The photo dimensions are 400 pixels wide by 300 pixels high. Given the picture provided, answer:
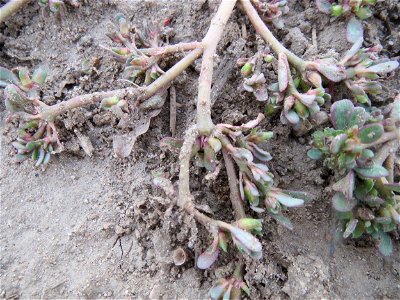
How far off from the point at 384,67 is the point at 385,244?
2.78 ft

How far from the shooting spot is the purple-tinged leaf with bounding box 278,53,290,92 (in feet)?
7.04

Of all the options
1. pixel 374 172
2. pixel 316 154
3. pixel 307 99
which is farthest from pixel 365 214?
pixel 307 99

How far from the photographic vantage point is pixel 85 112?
2342 mm

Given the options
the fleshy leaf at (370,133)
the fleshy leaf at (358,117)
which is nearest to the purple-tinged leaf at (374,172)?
the fleshy leaf at (370,133)

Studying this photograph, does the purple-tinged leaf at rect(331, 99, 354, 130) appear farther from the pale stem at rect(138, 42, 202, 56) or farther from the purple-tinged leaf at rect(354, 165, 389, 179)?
the pale stem at rect(138, 42, 202, 56)

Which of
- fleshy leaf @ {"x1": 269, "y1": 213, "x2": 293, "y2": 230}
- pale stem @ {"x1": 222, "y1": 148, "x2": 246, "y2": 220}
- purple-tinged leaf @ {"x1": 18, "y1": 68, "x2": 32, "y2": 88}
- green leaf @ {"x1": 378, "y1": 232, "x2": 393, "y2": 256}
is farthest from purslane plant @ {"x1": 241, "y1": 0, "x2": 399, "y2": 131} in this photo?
purple-tinged leaf @ {"x1": 18, "y1": 68, "x2": 32, "y2": 88}

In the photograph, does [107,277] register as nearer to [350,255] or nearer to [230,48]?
[350,255]

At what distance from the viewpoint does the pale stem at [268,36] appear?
226 centimetres

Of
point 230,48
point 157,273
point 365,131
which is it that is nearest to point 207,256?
point 157,273

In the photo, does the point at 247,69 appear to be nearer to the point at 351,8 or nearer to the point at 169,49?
the point at 169,49

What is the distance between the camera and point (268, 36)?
2355 millimetres

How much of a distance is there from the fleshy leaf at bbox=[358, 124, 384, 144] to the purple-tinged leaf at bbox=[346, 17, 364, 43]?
0.76 metres

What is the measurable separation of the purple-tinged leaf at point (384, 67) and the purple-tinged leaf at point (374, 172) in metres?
0.61

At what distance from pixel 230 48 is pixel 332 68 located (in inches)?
22.7
